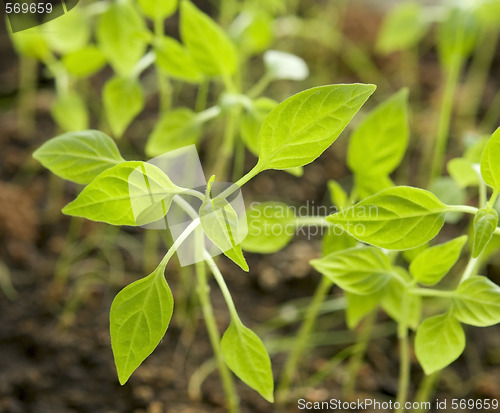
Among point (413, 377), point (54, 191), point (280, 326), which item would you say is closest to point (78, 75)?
point (54, 191)

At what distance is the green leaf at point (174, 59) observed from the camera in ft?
1.73

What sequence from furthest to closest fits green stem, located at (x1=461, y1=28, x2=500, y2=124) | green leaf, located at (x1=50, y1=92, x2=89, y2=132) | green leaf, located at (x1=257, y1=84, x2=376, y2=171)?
green stem, located at (x1=461, y1=28, x2=500, y2=124)
green leaf, located at (x1=50, y1=92, x2=89, y2=132)
green leaf, located at (x1=257, y1=84, x2=376, y2=171)

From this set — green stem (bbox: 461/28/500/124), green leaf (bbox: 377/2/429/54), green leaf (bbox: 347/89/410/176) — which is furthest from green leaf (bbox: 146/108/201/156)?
green stem (bbox: 461/28/500/124)

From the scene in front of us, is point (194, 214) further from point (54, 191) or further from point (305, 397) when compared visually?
point (54, 191)

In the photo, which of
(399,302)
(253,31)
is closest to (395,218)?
(399,302)

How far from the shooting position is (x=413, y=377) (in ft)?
2.23

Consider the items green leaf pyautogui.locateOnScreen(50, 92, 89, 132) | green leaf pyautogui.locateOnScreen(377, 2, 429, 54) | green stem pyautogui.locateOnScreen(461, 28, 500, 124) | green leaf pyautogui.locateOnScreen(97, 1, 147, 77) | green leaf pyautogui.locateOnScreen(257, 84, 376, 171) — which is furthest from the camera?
green stem pyautogui.locateOnScreen(461, 28, 500, 124)

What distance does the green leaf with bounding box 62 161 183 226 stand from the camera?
37 cm

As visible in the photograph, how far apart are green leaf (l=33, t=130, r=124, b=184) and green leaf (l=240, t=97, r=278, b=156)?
5.2 inches

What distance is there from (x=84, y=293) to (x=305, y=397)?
291 millimetres

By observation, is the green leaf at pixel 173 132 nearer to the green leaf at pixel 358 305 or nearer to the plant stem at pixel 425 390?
the green leaf at pixel 358 305

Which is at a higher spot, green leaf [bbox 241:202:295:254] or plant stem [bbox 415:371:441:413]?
green leaf [bbox 241:202:295:254]

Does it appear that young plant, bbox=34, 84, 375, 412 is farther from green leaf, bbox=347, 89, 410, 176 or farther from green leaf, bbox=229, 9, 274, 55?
green leaf, bbox=229, 9, 274, 55

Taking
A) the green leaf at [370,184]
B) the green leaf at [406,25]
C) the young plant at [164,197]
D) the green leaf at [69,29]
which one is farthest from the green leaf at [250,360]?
the green leaf at [406,25]
